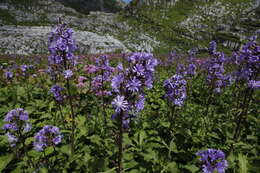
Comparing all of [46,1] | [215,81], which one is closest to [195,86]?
[215,81]

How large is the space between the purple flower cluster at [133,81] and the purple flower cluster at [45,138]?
1.54 metres

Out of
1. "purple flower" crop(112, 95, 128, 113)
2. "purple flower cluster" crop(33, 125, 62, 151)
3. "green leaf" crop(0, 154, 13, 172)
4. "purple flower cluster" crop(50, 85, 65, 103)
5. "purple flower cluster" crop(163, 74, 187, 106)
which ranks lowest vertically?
"green leaf" crop(0, 154, 13, 172)

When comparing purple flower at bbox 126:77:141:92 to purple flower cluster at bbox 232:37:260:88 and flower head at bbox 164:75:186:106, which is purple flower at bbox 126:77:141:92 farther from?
purple flower cluster at bbox 232:37:260:88

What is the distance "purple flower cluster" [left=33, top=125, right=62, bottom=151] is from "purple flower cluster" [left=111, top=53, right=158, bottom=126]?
1.54m

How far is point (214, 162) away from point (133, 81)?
1.90 m

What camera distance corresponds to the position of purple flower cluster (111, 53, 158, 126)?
2.59 metres

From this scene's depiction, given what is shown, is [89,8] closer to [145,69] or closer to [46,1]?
[46,1]

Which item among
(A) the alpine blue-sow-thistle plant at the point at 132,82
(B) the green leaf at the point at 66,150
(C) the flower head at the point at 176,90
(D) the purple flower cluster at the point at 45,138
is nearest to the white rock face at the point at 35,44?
(C) the flower head at the point at 176,90

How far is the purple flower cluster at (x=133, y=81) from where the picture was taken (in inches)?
102

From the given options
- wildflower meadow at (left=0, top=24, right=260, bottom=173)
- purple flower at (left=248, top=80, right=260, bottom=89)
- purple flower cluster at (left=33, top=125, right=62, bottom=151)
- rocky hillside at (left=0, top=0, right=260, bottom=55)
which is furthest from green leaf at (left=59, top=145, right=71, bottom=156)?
rocky hillside at (left=0, top=0, right=260, bottom=55)

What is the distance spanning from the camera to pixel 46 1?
7725 cm

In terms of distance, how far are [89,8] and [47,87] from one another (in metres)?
115

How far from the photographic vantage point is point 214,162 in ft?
9.73

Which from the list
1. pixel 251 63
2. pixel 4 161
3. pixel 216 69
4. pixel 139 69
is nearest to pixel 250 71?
pixel 251 63
